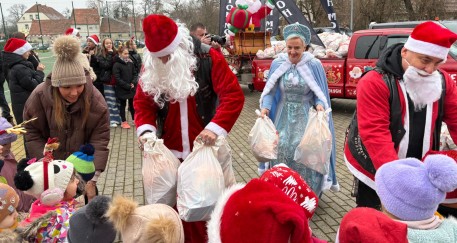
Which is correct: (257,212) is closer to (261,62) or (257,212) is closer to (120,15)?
(261,62)

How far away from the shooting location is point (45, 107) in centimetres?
270

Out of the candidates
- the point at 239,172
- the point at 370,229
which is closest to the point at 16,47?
the point at 239,172

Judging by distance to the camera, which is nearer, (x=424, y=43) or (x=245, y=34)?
(x=424, y=43)

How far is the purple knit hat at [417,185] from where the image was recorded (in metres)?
1.47

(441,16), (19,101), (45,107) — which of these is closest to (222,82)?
(45,107)

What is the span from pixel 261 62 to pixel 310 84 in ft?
19.7

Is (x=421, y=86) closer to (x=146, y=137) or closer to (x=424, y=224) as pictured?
(x=424, y=224)

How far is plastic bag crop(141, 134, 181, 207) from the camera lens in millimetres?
2475

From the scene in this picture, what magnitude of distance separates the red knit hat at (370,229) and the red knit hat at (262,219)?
150mm

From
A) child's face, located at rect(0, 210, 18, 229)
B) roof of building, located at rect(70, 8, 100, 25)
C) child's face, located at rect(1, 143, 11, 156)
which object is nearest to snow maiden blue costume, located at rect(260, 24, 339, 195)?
child's face, located at rect(1, 143, 11, 156)

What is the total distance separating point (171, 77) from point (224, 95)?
39cm

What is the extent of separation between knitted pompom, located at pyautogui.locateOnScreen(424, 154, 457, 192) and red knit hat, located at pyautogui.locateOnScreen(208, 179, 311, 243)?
1.80ft

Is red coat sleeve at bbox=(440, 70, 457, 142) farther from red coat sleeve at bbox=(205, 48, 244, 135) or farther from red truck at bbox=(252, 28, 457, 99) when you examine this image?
red truck at bbox=(252, 28, 457, 99)

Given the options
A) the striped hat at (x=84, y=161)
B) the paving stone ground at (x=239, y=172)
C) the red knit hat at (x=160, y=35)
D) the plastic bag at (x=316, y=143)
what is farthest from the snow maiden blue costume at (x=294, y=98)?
the striped hat at (x=84, y=161)
